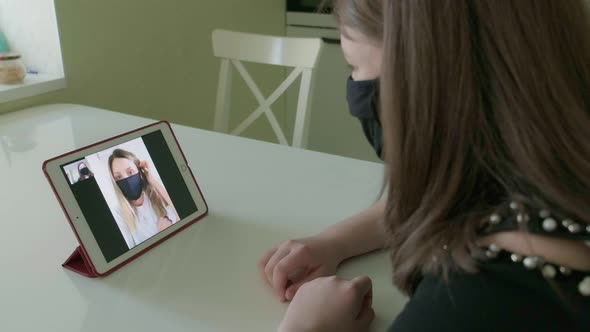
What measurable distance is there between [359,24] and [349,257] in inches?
12.6

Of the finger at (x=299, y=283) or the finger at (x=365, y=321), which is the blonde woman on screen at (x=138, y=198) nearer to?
the finger at (x=299, y=283)

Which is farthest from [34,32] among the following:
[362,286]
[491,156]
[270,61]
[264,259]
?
[491,156]

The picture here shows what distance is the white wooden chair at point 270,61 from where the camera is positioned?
152 cm

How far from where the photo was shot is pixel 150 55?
6.10 feet

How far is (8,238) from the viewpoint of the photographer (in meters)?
0.81

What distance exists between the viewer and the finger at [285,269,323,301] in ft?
2.22

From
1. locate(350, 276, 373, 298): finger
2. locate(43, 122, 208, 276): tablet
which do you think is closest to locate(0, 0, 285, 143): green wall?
locate(43, 122, 208, 276): tablet

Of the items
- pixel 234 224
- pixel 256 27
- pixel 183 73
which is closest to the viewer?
pixel 234 224

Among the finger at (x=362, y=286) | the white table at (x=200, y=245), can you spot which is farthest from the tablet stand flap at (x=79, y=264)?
the finger at (x=362, y=286)

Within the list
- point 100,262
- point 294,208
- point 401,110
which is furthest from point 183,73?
point 401,110

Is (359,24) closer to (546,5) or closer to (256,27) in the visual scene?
(546,5)

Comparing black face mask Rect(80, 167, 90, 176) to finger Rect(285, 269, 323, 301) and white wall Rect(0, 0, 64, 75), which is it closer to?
finger Rect(285, 269, 323, 301)

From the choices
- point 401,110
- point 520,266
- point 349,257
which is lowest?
point 349,257

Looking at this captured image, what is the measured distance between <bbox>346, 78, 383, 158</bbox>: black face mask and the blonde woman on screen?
30 centimetres
